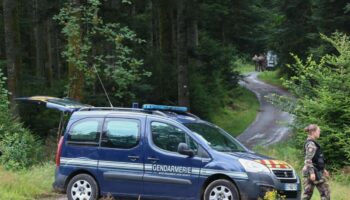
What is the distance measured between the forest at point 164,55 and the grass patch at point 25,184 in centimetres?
112

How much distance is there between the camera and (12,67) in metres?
22.2

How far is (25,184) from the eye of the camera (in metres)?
13.0

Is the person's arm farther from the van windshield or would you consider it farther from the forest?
the forest

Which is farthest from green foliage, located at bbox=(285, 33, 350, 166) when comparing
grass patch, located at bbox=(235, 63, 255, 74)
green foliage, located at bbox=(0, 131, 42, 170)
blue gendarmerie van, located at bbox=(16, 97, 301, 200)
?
grass patch, located at bbox=(235, 63, 255, 74)

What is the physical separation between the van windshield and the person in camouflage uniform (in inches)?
54.8

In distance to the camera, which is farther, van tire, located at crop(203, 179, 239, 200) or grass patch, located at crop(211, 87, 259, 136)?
grass patch, located at crop(211, 87, 259, 136)

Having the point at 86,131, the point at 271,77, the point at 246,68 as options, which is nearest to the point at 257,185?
the point at 86,131

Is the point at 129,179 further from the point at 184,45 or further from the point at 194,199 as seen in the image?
the point at 184,45

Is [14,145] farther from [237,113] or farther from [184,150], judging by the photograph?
[237,113]

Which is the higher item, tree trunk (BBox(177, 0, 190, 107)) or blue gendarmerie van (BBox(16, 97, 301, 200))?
tree trunk (BBox(177, 0, 190, 107))

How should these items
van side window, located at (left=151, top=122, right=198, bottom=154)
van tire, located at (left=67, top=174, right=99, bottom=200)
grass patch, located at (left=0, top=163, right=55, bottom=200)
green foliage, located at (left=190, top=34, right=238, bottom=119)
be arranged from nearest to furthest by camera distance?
van side window, located at (left=151, top=122, right=198, bottom=154)
van tire, located at (left=67, top=174, right=99, bottom=200)
grass patch, located at (left=0, top=163, right=55, bottom=200)
green foliage, located at (left=190, top=34, right=238, bottom=119)

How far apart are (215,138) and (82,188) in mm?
2823

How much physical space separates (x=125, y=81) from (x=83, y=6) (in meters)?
2.72

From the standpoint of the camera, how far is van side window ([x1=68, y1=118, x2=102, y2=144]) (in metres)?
11.9
